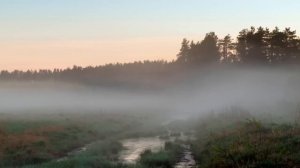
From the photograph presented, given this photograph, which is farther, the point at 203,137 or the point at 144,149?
the point at 203,137

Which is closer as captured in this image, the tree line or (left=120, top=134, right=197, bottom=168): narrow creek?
(left=120, top=134, right=197, bottom=168): narrow creek

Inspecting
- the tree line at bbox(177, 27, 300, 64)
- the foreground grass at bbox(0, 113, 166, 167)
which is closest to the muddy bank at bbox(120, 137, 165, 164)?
the foreground grass at bbox(0, 113, 166, 167)

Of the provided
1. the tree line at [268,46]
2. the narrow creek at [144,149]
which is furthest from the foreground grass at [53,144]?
the tree line at [268,46]

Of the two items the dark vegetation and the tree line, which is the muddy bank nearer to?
the dark vegetation

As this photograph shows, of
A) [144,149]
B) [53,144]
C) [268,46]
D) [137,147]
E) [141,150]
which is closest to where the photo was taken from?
[141,150]

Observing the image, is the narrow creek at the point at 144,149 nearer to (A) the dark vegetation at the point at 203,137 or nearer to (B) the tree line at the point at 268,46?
(A) the dark vegetation at the point at 203,137

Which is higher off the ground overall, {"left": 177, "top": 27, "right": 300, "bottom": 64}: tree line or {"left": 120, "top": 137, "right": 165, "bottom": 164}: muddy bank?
{"left": 177, "top": 27, "right": 300, "bottom": 64}: tree line

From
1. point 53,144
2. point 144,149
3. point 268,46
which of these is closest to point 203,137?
point 144,149

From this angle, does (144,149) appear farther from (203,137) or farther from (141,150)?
(203,137)

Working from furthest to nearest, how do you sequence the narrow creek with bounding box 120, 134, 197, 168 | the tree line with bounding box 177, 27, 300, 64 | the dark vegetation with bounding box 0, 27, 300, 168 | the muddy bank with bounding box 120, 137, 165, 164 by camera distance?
the tree line with bounding box 177, 27, 300, 64 < the muddy bank with bounding box 120, 137, 165, 164 < the narrow creek with bounding box 120, 134, 197, 168 < the dark vegetation with bounding box 0, 27, 300, 168

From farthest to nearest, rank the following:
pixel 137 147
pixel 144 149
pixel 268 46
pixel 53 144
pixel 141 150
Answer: pixel 268 46
pixel 137 147
pixel 53 144
pixel 144 149
pixel 141 150

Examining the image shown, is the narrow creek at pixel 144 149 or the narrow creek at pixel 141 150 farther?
the narrow creek at pixel 141 150

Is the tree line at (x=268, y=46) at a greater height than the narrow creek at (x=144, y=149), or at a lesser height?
greater

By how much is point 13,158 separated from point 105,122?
3585 cm
